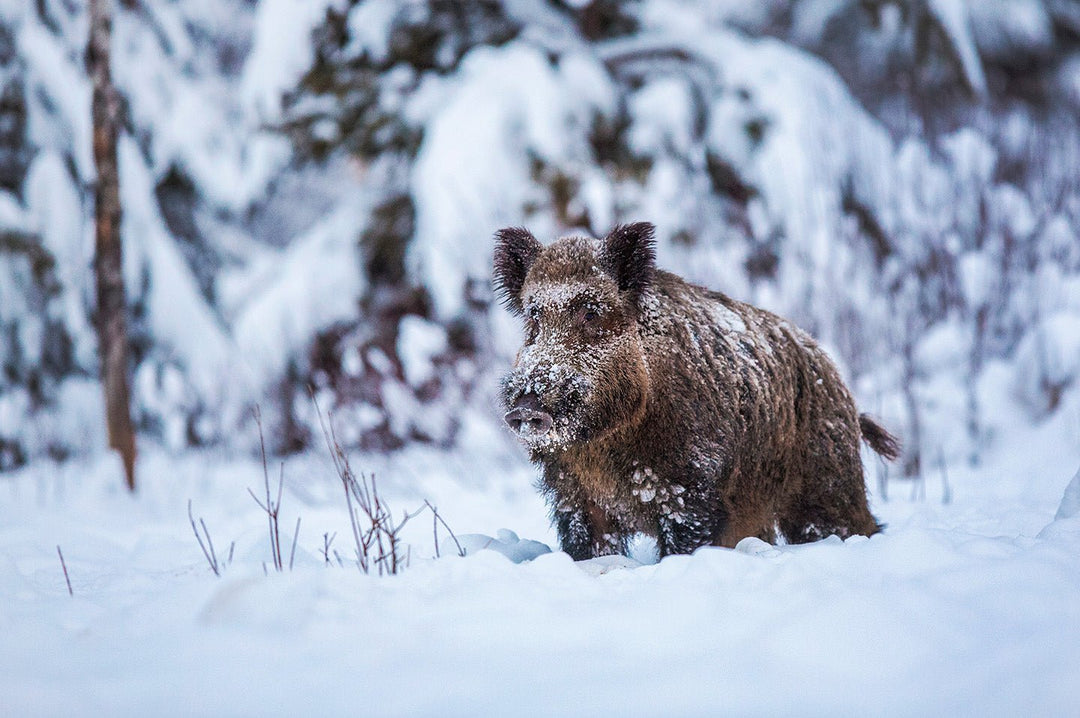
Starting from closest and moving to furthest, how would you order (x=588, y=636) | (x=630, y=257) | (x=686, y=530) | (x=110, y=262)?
(x=588, y=636) < (x=686, y=530) < (x=630, y=257) < (x=110, y=262)

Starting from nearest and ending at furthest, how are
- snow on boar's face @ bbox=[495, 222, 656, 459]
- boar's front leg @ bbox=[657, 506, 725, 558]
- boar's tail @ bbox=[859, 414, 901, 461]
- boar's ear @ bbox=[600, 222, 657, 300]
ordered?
→ snow on boar's face @ bbox=[495, 222, 656, 459]
boar's front leg @ bbox=[657, 506, 725, 558]
boar's ear @ bbox=[600, 222, 657, 300]
boar's tail @ bbox=[859, 414, 901, 461]

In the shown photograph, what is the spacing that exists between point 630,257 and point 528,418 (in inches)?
33.8

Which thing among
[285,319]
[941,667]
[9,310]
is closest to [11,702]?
[941,667]

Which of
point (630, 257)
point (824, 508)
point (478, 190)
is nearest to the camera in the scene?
point (630, 257)

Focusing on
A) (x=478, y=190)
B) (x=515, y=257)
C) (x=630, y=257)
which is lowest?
(x=630, y=257)

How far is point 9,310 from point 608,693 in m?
9.33

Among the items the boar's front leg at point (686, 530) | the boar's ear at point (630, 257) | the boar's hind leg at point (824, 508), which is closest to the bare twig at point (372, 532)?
the boar's front leg at point (686, 530)

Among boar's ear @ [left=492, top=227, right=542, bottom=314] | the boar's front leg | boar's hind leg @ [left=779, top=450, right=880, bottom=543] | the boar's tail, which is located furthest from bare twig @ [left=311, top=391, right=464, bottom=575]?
the boar's tail

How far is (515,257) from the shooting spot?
143 inches

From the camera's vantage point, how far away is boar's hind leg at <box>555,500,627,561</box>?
338 cm

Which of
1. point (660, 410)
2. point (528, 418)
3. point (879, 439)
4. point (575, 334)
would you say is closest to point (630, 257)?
point (575, 334)

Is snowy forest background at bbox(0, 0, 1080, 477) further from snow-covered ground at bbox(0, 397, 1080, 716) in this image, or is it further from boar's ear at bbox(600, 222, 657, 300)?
snow-covered ground at bbox(0, 397, 1080, 716)

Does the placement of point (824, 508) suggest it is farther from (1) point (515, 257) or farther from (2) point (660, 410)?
(1) point (515, 257)

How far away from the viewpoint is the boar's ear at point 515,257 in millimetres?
3611
